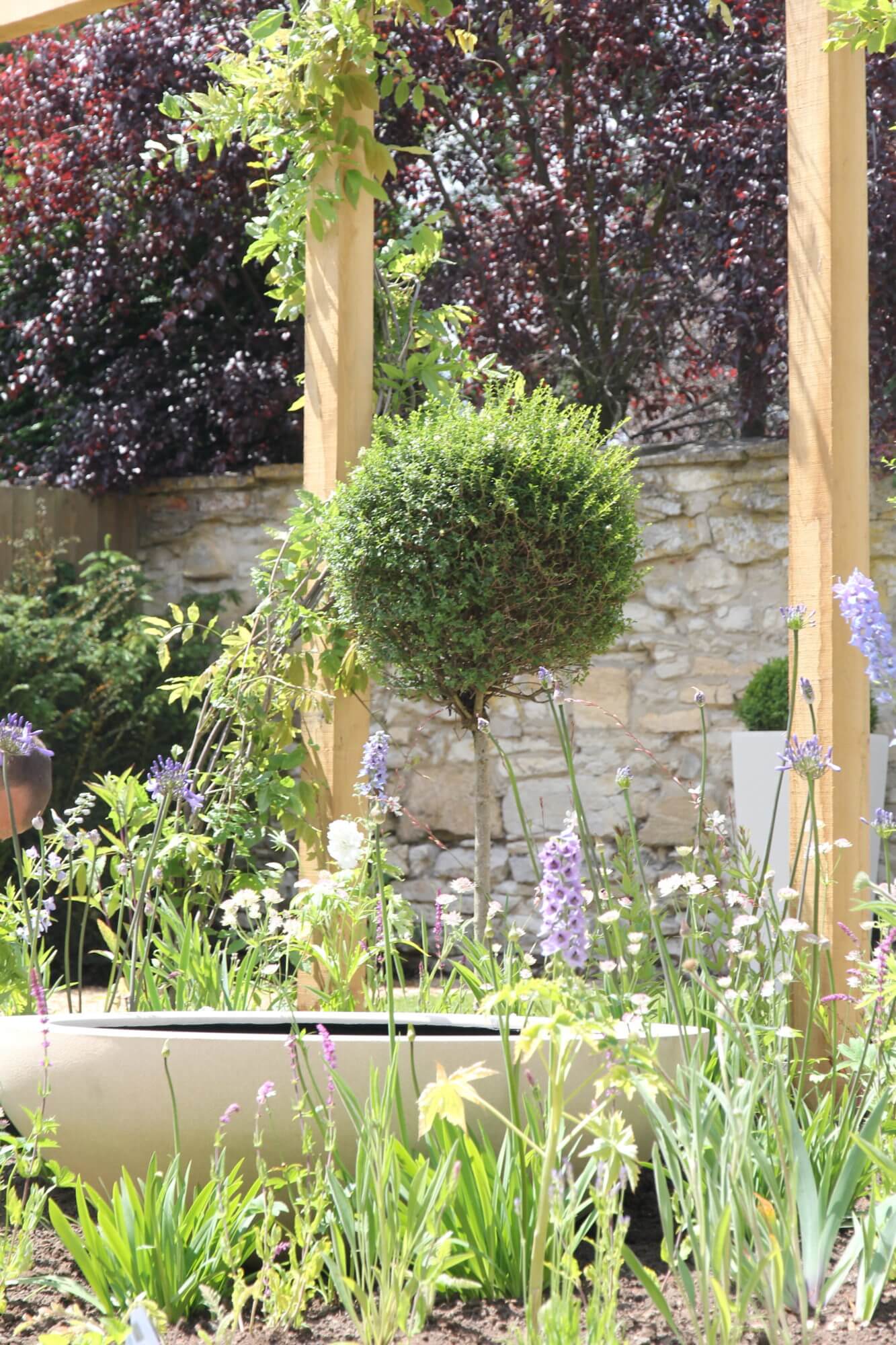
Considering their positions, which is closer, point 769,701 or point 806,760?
point 806,760

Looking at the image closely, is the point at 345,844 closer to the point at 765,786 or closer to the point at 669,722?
the point at 765,786

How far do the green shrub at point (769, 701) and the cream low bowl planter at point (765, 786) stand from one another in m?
0.07

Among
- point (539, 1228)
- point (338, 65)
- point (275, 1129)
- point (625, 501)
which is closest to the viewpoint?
point (539, 1228)

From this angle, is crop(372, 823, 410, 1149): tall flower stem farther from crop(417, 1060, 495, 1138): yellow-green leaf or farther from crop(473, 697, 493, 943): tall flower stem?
crop(473, 697, 493, 943): tall flower stem

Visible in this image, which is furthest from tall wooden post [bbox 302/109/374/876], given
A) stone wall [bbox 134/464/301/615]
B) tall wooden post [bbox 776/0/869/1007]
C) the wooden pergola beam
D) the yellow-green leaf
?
stone wall [bbox 134/464/301/615]

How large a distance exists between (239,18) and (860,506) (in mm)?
4144

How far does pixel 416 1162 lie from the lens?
5.58 feet

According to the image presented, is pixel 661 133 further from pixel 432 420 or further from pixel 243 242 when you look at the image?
pixel 432 420

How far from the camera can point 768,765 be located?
4148 millimetres

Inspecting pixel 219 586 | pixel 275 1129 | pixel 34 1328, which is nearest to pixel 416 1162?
pixel 275 1129

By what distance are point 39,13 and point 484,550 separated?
2026mm

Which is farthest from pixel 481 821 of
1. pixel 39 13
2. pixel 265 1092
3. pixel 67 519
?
pixel 67 519

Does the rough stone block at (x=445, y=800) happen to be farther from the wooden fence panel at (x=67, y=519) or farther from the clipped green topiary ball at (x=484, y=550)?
the clipped green topiary ball at (x=484, y=550)

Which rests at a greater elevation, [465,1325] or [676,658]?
[676,658]
